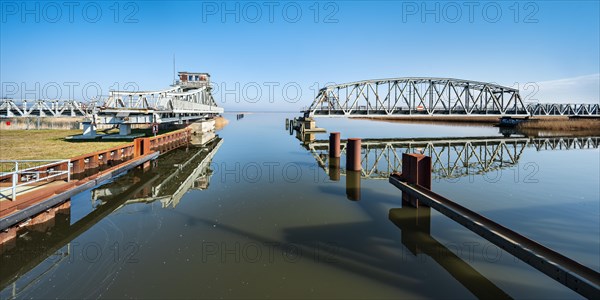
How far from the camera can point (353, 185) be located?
14.2 metres

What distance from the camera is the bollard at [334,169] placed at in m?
16.0

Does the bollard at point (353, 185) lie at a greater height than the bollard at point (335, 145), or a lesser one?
lesser

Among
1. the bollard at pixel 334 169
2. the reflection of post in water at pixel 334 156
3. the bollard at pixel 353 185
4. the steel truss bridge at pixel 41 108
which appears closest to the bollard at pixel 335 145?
the reflection of post in water at pixel 334 156

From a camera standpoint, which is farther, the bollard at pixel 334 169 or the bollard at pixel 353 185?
the bollard at pixel 334 169

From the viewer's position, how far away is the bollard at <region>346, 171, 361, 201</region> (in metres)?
12.2

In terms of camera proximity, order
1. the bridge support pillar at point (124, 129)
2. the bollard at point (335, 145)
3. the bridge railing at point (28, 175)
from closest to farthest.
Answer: the bridge railing at point (28, 175) < the bollard at point (335, 145) < the bridge support pillar at point (124, 129)

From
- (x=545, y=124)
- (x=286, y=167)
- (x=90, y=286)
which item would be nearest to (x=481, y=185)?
(x=286, y=167)

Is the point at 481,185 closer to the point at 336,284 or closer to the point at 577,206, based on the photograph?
the point at 577,206

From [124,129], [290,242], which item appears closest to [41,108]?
[124,129]

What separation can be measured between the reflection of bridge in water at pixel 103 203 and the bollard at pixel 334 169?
6449 mm

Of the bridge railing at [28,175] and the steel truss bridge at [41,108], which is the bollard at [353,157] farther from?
the steel truss bridge at [41,108]

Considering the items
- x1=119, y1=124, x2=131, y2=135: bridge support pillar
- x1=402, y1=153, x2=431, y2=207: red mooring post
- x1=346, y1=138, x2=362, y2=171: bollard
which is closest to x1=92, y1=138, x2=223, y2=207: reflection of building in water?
x1=346, y1=138, x2=362, y2=171: bollard

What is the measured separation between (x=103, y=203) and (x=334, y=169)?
38.9 ft

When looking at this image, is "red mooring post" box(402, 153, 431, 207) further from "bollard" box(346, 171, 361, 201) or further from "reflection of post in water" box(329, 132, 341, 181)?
"reflection of post in water" box(329, 132, 341, 181)
